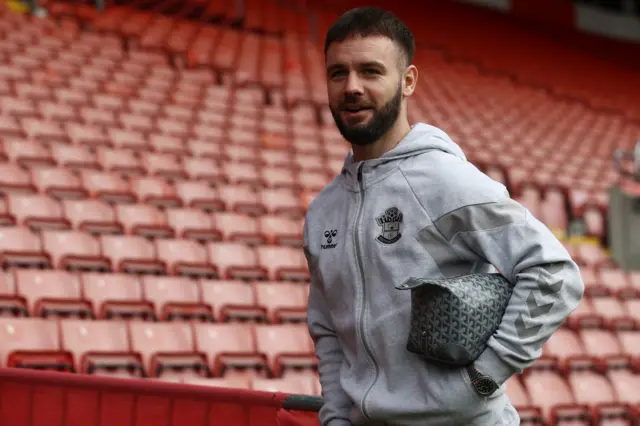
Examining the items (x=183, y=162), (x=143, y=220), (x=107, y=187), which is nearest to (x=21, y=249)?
(x=143, y=220)

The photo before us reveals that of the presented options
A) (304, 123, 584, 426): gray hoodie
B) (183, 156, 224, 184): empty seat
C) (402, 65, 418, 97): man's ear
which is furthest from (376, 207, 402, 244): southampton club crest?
(183, 156, 224, 184): empty seat

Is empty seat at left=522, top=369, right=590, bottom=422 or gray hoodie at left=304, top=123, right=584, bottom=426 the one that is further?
empty seat at left=522, top=369, right=590, bottom=422

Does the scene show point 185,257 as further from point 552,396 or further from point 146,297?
point 552,396

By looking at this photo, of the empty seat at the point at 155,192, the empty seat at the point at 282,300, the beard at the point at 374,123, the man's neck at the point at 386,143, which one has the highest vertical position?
the beard at the point at 374,123

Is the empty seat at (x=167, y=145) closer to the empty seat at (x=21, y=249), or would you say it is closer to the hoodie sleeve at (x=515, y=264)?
the empty seat at (x=21, y=249)

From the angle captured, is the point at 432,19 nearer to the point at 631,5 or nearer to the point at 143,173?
the point at 631,5

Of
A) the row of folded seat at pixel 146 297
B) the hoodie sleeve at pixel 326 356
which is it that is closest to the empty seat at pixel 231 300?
the row of folded seat at pixel 146 297

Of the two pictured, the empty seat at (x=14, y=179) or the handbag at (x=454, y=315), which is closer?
the handbag at (x=454, y=315)

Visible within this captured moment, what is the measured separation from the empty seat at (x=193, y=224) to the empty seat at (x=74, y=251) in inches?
12.7

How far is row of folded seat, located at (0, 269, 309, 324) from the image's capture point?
1852 millimetres

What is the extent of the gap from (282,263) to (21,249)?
748 mm

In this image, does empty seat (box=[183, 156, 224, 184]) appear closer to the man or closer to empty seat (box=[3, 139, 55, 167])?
empty seat (box=[3, 139, 55, 167])

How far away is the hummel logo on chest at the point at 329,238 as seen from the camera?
2.26 feet

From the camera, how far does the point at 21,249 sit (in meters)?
2.09
